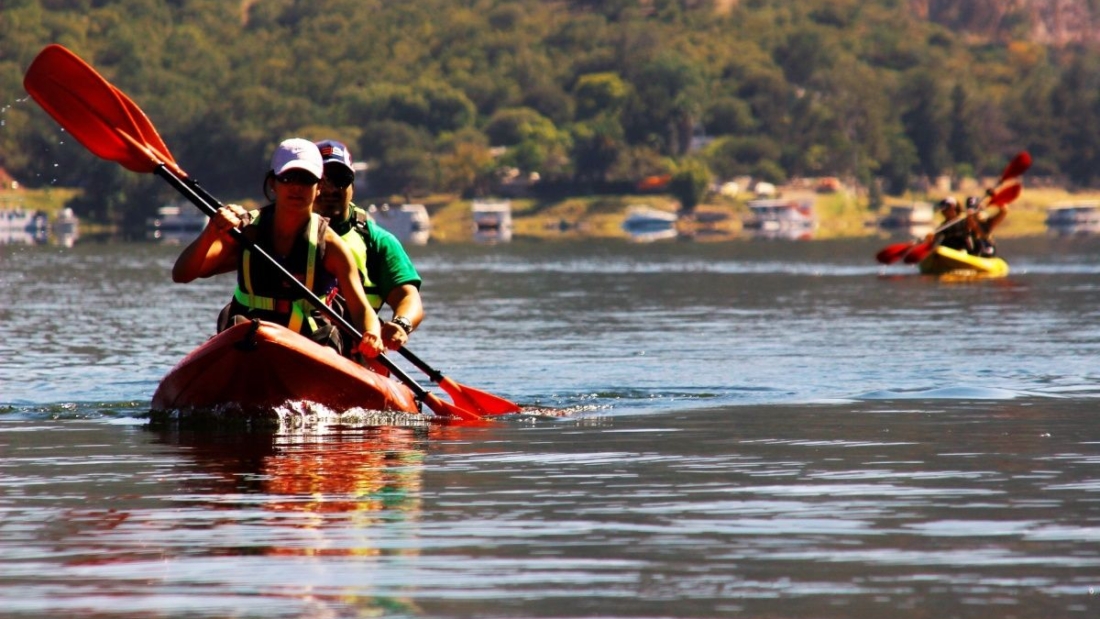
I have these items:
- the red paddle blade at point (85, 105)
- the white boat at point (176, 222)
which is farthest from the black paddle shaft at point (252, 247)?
the white boat at point (176, 222)

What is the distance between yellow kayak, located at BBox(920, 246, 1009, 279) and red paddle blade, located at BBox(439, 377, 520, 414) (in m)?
31.8

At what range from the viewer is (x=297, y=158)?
13180 mm

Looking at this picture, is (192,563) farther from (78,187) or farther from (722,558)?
(78,187)

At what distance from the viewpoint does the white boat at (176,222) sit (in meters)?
139

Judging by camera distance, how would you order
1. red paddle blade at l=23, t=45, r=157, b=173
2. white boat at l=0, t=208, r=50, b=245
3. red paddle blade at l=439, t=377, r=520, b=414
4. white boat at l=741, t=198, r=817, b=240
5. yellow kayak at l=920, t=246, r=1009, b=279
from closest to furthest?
red paddle blade at l=23, t=45, r=157, b=173, red paddle blade at l=439, t=377, r=520, b=414, yellow kayak at l=920, t=246, r=1009, b=279, white boat at l=0, t=208, r=50, b=245, white boat at l=741, t=198, r=817, b=240

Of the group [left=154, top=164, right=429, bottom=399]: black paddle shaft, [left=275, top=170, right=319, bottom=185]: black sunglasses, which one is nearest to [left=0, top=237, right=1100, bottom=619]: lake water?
[left=154, top=164, right=429, bottom=399]: black paddle shaft

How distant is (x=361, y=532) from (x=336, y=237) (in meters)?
4.72

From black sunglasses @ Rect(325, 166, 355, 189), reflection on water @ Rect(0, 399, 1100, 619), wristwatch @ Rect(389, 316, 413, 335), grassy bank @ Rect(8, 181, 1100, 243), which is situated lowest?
reflection on water @ Rect(0, 399, 1100, 619)

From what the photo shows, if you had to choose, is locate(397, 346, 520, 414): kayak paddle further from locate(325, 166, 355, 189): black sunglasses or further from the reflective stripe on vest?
locate(325, 166, 355, 189): black sunglasses

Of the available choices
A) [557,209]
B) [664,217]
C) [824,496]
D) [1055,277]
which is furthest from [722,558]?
[557,209]

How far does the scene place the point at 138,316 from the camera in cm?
3309

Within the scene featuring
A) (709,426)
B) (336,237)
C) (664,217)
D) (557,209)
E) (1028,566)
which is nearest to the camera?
(1028,566)

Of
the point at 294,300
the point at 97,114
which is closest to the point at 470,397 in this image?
the point at 294,300

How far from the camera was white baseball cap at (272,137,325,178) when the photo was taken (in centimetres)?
1316
